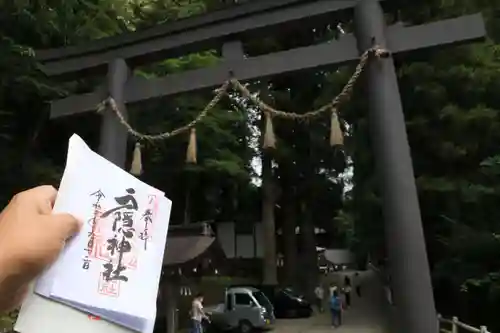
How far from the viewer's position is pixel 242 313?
1745 centimetres

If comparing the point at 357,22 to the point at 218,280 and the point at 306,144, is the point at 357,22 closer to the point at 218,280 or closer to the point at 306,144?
the point at 306,144

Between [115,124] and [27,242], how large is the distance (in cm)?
611

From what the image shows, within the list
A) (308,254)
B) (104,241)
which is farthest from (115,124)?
(308,254)

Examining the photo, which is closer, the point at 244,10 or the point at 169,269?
the point at 244,10

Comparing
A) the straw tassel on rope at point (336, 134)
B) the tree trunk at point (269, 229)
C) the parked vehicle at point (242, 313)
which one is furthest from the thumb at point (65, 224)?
the tree trunk at point (269, 229)

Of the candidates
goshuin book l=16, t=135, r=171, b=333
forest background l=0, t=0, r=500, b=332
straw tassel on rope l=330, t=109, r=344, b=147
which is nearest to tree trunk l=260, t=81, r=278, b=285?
forest background l=0, t=0, r=500, b=332

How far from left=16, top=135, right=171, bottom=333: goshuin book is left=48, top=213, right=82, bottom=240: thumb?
36mm

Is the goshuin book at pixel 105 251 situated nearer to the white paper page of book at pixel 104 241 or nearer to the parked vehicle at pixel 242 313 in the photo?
the white paper page of book at pixel 104 241

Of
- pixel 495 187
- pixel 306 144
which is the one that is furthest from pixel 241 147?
pixel 495 187

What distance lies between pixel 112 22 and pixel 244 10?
527 centimetres

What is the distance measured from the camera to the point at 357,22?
6.44 m

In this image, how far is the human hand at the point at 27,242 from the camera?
1561 millimetres

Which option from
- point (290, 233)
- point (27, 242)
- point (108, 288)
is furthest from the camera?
point (290, 233)

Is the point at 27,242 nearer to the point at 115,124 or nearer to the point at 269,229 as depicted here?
the point at 115,124
